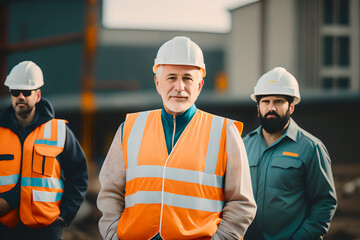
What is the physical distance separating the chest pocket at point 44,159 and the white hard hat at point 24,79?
456mm

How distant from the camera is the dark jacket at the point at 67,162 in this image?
2959mm

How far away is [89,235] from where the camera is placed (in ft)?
24.6

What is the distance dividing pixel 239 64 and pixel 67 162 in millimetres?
10552

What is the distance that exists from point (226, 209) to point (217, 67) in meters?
13.9

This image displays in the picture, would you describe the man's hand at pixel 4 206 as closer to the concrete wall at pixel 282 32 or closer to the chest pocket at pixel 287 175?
the chest pocket at pixel 287 175

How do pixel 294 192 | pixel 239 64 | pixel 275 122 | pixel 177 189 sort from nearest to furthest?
pixel 177 189 → pixel 294 192 → pixel 275 122 → pixel 239 64

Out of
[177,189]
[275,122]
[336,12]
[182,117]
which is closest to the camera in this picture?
[177,189]

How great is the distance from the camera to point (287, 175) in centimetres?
288

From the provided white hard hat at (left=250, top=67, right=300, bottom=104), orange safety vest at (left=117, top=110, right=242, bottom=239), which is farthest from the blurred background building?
orange safety vest at (left=117, top=110, right=242, bottom=239)

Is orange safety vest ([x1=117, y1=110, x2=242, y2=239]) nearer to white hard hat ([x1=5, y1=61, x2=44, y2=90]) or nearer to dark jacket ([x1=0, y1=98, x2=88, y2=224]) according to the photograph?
dark jacket ([x1=0, y1=98, x2=88, y2=224])

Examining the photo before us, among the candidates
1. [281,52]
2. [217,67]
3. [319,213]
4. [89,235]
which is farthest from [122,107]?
[319,213]

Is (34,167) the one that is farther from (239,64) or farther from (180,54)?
(239,64)

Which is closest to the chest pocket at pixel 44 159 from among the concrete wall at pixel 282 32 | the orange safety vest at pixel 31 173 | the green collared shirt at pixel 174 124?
the orange safety vest at pixel 31 173

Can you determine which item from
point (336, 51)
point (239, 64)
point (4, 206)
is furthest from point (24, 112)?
point (239, 64)
